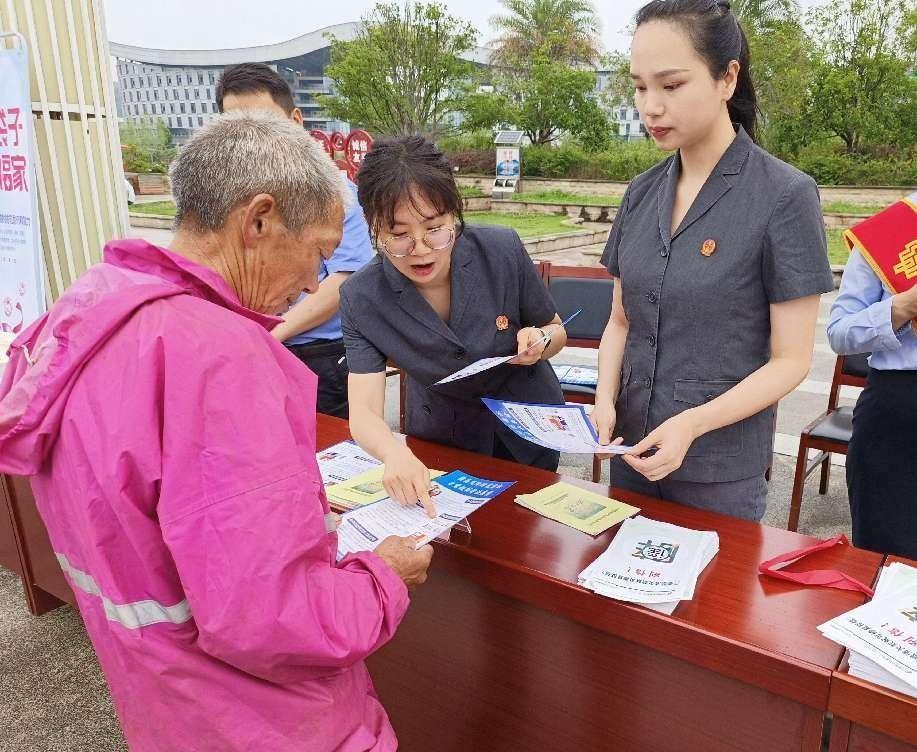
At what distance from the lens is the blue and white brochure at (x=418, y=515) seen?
4.08 ft

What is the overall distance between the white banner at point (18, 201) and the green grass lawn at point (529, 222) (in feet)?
30.6

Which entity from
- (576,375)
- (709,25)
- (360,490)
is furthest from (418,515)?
(576,375)

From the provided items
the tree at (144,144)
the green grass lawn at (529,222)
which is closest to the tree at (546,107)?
the green grass lawn at (529,222)

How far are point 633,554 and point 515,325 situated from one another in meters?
0.68

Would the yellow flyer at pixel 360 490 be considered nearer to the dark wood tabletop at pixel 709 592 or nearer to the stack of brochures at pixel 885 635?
the dark wood tabletop at pixel 709 592

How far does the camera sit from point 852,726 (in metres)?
0.94

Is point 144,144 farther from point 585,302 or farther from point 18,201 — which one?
point 585,302

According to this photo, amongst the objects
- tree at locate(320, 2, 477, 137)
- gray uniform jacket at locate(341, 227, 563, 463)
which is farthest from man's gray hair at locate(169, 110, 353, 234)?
tree at locate(320, 2, 477, 137)

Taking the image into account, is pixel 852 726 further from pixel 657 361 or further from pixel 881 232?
pixel 881 232

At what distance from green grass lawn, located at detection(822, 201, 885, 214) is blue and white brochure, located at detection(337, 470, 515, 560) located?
12.9 metres

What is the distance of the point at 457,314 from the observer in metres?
1.67

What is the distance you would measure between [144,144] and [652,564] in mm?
30605

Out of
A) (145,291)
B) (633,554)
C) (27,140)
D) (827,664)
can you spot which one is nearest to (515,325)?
(633,554)

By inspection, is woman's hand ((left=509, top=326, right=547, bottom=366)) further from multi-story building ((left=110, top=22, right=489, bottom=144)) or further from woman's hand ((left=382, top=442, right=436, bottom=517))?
multi-story building ((left=110, top=22, right=489, bottom=144))
